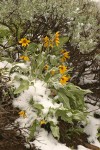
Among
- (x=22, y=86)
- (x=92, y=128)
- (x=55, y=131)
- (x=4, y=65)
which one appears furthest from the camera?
(x=92, y=128)

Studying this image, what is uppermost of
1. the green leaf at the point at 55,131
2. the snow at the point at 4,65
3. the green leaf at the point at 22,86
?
the snow at the point at 4,65

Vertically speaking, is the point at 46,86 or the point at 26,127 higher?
the point at 46,86

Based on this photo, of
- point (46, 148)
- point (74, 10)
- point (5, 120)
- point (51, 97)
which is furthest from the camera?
point (74, 10)

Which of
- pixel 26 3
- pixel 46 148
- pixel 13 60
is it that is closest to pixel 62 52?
pixel 13 60

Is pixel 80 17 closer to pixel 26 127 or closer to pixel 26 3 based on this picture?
pixel 26 3

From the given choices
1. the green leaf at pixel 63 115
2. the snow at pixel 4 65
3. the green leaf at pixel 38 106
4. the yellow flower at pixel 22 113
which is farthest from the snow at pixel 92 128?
the snow at pixel 4 65

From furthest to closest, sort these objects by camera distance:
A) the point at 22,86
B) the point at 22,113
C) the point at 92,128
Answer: the point at 92,128 → the point at 22,86 → the point at 22,113

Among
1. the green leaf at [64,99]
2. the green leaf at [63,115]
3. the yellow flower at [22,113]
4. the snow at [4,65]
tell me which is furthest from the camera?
the snow at [4,65]

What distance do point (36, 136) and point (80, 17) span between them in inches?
100

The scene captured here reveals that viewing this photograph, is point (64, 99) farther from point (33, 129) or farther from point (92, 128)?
point (92, 128)

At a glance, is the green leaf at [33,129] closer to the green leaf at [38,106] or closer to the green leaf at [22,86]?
the green leaf at [38,106]

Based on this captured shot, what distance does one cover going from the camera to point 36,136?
3.70 meters

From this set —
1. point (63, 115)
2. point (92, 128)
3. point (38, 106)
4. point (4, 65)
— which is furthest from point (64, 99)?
point (4, 65)

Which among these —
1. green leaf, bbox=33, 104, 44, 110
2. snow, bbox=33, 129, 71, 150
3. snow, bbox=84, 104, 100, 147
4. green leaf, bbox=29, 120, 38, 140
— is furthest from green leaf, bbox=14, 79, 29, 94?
snow, bbox=84, 104, 100, 147
